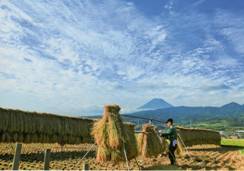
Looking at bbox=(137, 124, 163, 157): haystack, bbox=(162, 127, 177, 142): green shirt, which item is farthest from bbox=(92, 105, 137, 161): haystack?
bbox=(137, 124, 163, 157): haystack

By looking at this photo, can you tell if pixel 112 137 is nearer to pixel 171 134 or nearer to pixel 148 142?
pixel 171 134

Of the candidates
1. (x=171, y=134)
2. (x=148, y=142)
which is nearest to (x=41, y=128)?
(x=148, y=142)

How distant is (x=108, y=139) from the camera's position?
14.4 metres

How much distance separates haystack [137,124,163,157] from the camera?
17859 millimetres

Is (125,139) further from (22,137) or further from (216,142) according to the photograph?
(216,142)

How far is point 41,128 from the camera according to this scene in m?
19.9

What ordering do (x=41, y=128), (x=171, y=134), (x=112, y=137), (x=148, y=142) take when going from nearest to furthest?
(x=112, y=137) < (x=171, y=134) < (x=148, y=142) < (x=41, y=128)

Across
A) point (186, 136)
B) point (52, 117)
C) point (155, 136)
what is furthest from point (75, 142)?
point (186, 136)

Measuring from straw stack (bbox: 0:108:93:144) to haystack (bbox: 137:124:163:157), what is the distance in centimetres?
512

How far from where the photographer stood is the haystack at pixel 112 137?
46.7 feet

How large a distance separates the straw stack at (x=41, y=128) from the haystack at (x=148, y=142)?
512cm

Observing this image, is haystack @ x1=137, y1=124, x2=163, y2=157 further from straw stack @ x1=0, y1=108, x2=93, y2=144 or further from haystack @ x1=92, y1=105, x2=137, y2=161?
straw stack @ x1=0, y1=108, x2=93, y2=144

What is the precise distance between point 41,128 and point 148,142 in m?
5.72

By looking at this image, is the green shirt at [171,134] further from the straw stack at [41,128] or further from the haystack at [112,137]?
the straw stack at [41,128]
